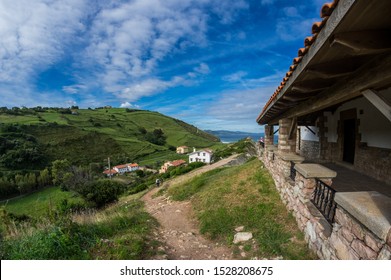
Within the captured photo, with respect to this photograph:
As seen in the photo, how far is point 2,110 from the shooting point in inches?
2938

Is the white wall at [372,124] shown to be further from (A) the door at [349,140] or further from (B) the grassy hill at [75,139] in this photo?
(B) the grassy hill at [75,139]

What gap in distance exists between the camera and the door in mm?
7464

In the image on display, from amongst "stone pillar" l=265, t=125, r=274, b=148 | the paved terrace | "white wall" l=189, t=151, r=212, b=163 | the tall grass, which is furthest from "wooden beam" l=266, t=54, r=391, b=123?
"white wall" l=189, t=151, r=212, b=163

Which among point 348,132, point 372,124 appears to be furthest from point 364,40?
point 348,132

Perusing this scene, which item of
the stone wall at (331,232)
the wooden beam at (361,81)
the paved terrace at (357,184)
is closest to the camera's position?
the stone wall at (331,232)

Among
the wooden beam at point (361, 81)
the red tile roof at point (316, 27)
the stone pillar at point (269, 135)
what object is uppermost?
the red tile roof at point (316, 27)

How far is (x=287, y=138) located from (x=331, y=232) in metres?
4.00

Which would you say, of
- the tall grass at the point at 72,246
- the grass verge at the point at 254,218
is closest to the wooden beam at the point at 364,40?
the grass verge at the point at 254,218

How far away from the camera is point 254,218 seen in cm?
579

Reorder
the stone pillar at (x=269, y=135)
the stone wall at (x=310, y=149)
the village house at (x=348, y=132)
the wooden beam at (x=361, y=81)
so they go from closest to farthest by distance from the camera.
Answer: the village house at (x=348, y=132) < the wooden beam at (x=361, y=81) < the stone wall at (x=310, y=149) < the stone pillar at (x=269, y=135)

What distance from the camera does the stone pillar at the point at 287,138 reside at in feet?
22.5

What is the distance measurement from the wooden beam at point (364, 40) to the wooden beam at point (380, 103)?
0.60 m
